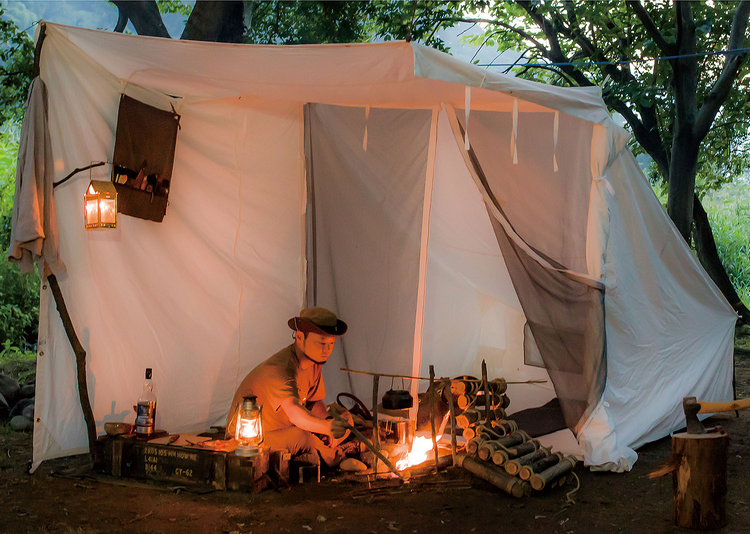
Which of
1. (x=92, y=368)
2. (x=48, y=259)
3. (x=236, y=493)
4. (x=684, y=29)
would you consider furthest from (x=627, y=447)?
(x=684, y=29)

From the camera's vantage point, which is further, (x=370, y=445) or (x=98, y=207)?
(x=98, y=207)

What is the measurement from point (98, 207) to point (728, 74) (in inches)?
249

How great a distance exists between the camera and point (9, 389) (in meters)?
5.36

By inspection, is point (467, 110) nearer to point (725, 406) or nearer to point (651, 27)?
point (725, 406)

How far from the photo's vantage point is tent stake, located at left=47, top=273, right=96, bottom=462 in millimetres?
3586

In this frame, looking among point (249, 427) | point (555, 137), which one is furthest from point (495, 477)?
point (555, 137)

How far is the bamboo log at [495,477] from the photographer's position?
10.9 feet

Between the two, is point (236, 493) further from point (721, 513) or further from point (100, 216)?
point (721, 513)

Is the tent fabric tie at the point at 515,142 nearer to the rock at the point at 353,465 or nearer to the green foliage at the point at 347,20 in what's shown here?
the rock at the point at 353,465

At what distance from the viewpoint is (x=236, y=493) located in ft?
10.9

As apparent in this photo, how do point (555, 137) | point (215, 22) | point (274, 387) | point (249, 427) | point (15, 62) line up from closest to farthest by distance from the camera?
point (249, 427) → point (274, 387) → point (555, 137) → point (215, 22) → point (15, 62)

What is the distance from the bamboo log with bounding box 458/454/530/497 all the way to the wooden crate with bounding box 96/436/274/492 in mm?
999

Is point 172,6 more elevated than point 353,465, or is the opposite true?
point 172,6

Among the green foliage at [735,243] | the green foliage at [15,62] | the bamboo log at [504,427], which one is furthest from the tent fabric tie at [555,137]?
the green foliage at [735,243]
